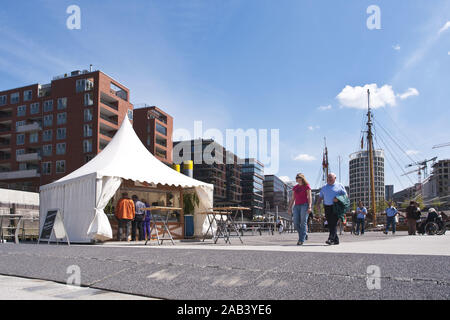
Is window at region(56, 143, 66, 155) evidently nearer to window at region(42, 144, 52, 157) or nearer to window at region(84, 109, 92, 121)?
window at region(42, 144, 52, 157)

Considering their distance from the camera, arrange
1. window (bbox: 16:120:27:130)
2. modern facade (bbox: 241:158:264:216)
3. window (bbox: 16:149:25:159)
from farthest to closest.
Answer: modern facade (bbox: 241:158:264:216) → window (bbox: 16:120:27:130) → window (bbox: 16:149:25:159)

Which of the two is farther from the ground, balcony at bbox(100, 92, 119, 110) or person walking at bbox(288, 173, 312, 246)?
balcony at bbox(100, 92, 119, 110)

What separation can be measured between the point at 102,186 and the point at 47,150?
48.6 metres

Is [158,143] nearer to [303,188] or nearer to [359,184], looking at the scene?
[303,188]

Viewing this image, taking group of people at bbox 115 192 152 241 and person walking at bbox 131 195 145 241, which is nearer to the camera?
group of people at bbox 115 192 152 241


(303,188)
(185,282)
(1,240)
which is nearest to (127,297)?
(185,282)

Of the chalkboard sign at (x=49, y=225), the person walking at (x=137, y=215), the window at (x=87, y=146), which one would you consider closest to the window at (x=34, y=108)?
the window at (x=87, y=146)

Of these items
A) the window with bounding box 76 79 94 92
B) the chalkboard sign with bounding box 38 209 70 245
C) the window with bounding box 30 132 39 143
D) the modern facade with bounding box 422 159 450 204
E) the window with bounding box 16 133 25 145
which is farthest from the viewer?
the modern facade with bounding box 422 159 450 204

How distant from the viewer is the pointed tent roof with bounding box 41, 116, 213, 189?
40.3 ft

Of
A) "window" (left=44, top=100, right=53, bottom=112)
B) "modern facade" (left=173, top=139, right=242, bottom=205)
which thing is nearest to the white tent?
"window" (left=44, top=100, right=53, bottom=112)

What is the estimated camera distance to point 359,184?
19300cm

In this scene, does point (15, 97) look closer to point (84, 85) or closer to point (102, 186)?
point (84, 85)

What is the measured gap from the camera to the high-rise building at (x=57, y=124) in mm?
53312

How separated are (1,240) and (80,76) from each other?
46741 millimetres
